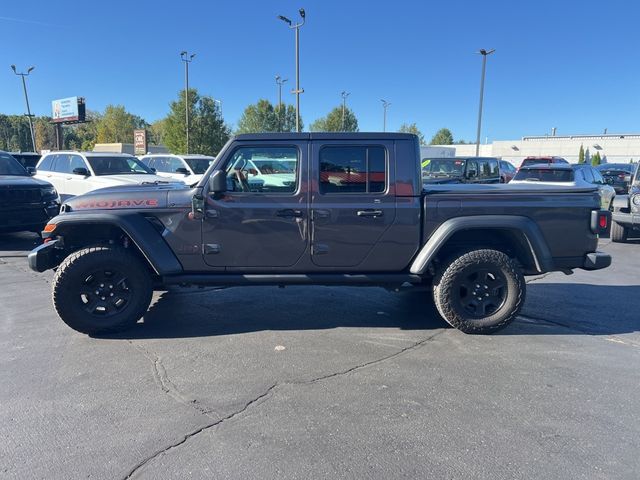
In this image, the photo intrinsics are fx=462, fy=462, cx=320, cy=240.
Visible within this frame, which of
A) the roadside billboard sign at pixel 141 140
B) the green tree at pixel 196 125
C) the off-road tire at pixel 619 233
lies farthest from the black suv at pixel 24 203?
the green tree at pixel 196 125

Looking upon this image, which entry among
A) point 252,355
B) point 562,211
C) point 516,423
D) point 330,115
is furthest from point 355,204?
point 330,115

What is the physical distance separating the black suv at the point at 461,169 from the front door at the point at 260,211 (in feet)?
33.6

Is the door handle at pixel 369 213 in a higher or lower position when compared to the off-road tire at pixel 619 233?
higher

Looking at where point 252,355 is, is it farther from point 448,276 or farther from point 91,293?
point 448,276

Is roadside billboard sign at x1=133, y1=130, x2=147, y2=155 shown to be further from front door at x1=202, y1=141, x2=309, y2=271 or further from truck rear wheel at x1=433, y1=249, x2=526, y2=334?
truck rear wheel at x1=433, y1=249, x2=526, y2=334

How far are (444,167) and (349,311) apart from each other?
1044 cm

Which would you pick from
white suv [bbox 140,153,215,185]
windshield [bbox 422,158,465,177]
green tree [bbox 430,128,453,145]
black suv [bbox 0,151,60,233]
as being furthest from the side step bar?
green tree [bbox 430,128,453,145]

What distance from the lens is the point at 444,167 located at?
1452 cm

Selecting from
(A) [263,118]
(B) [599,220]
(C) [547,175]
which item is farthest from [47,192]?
(A) [263,118]

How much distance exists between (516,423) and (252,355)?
2.12 metres

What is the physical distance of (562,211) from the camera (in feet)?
14.4

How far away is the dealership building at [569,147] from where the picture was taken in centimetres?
5353

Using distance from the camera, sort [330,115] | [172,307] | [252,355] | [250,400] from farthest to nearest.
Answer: [330,115], [172,307], [252,355], [250,400]

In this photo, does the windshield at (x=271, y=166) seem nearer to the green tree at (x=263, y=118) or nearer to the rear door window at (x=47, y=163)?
the rear door window at (x=47, y=163)
